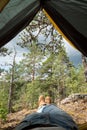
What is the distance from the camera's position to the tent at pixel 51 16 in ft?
9.95

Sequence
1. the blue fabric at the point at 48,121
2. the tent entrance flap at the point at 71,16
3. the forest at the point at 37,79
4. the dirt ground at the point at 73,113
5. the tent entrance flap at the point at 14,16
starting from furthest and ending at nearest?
1. the forest at the point at 37,79
2. the dirt ground at the point at 73,113
3. the tent entrance flap at the point at 71,16
4. the tent entrance flap at the point at 14,16
5. the blue fabric at the point at 48,121

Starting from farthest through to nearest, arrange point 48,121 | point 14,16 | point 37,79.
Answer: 1. point 37,79
2. point 14,16
3. point 48,121

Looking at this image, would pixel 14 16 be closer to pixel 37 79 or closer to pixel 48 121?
pixel 48 121

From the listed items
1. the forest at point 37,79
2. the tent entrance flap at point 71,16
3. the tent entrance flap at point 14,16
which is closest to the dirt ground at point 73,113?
the tent entrance flap at point 71,16

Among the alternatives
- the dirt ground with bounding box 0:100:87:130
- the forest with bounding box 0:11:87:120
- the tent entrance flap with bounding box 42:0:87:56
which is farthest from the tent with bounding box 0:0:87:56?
the forest with bounding box 0:11:87:120

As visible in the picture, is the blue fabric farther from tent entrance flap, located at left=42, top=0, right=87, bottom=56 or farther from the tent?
tent entrance flap, located at left=42, top=0, right=87, bottom=56

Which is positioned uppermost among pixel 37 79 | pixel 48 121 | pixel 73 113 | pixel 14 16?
pixel 37 79

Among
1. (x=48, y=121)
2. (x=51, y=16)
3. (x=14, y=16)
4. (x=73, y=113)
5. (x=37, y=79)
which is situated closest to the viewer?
(x=48, y=121)

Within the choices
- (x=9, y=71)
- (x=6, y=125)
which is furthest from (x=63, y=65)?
(x=6, y=125)

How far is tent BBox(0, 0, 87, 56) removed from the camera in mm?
3033

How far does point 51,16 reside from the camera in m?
3.41

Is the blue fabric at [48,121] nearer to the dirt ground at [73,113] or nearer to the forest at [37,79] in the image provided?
the dirt ground at [73,113]

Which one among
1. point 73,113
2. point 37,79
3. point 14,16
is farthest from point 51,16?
point 37,79

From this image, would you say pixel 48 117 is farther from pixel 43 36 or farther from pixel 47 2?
pixel 43 36
